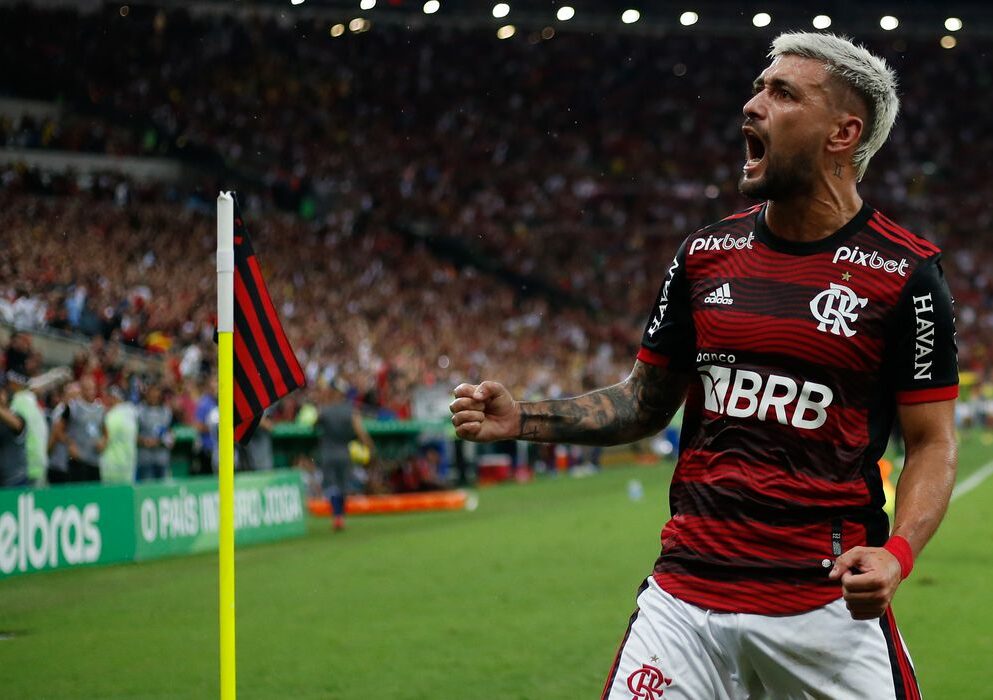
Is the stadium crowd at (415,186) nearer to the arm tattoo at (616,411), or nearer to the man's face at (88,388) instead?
the man's face at (88,388)

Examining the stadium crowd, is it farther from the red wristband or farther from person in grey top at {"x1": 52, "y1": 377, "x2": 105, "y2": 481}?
the red wristband

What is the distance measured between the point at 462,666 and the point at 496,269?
34255mm

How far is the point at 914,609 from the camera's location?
10.6 m

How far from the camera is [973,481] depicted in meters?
24.2

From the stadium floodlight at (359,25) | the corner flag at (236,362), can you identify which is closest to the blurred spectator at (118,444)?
A: the corner flag at (236,362)

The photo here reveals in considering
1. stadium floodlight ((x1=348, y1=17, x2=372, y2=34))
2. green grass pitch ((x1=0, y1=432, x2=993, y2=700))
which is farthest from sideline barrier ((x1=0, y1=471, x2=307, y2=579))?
stadium floodlight ((x1=348, y1=17, x2=372, y2=34))

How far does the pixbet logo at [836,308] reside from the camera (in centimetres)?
349

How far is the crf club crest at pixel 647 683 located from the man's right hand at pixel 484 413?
2.32ft

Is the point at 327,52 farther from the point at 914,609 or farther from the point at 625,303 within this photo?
the point at 914,609

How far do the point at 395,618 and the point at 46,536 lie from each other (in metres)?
4.37

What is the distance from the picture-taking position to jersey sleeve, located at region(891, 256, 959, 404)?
346cm

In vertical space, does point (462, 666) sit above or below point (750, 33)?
below

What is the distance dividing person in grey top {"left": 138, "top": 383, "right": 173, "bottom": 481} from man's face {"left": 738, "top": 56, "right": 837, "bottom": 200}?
48.2ft

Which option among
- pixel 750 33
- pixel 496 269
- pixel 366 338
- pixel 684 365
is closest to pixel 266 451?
pixel 366 338
